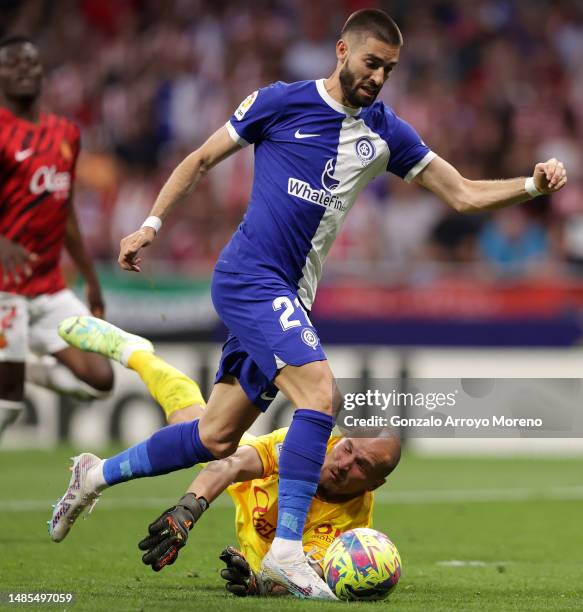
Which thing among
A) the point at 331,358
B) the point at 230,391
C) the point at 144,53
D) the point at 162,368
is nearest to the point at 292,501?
→ the point at 230,391

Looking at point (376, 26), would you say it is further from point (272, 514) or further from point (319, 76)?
point (319, 76)

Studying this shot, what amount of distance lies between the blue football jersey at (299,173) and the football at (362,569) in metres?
1.16

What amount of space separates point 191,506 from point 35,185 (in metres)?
3.51

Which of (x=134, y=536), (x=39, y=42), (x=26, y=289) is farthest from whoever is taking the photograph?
(x=39, y=42)

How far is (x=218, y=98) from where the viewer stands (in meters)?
17.3

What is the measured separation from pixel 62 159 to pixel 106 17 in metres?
10.6

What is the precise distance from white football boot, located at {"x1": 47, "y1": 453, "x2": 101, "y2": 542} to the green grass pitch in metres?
0.23


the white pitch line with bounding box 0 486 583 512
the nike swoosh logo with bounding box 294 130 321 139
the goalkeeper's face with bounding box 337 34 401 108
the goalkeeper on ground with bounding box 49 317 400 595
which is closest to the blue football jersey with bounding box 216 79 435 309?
the nike swoosh logo with bounding box 294 130 321 139

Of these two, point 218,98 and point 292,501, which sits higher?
point 218,98

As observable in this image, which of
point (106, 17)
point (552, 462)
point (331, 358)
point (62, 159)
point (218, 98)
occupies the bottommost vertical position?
point (552, 462)

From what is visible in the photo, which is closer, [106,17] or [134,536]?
[134,536]

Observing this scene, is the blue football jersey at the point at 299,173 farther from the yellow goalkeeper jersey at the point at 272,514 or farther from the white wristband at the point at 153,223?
the yellow goalkeeper jersey at the point at 272,514

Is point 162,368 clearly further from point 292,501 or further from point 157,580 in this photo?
point 292,501

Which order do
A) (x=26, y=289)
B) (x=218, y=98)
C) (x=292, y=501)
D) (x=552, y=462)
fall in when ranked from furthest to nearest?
1. (x=218, y=98)
2. (x=552, y=462)
3. (x=26, y=289)
4. (x=292, y=501)
